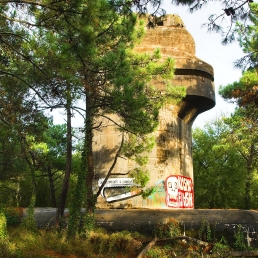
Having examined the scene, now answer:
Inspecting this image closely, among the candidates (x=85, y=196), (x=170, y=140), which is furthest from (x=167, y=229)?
(x=170, y=140)

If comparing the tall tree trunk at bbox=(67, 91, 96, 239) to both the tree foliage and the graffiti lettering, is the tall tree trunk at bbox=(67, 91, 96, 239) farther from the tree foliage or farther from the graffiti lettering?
the tree foliage

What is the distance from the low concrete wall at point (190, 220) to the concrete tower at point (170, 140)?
1.60 m

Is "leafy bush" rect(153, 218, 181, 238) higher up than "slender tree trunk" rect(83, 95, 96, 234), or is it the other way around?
"slender tree trunk" rect(83, 95, 96, 234)

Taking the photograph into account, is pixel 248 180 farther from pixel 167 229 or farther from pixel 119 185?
pixel 167 229

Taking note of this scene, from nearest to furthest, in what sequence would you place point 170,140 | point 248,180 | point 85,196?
point 85,196, point 170,140, point 248,180

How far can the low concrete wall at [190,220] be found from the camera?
12172mm

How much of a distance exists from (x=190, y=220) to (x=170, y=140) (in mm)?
4203

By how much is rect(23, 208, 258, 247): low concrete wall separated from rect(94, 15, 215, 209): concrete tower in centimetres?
160

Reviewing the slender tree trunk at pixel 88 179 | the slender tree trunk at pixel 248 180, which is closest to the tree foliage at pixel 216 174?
the slender tree trunk at pixel 248 180

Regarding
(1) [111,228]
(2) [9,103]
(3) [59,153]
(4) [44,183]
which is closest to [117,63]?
(2) [9,103]

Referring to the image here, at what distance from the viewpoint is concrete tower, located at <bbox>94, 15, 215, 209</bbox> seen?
1542 cm

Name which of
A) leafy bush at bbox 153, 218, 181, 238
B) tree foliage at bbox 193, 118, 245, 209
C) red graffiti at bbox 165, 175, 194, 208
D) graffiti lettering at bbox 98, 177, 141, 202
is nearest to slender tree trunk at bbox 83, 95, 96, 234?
leafy bush at bbox 153, 218, 181, 238

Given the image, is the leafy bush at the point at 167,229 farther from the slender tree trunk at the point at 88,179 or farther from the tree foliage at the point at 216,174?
the tree foliage at the point at 216,174

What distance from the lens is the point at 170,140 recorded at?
53.3 ft
